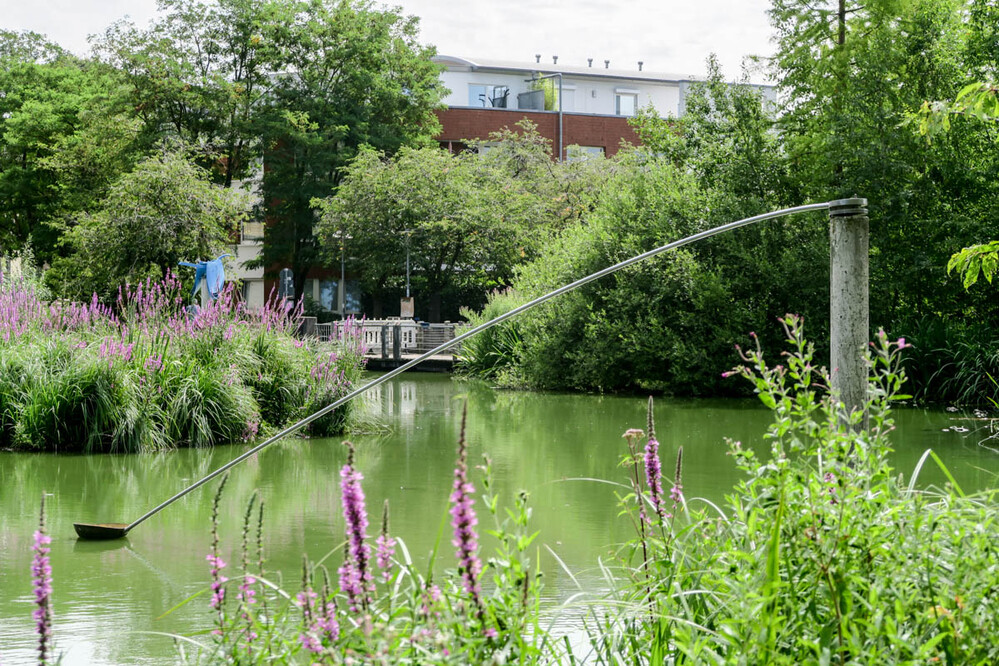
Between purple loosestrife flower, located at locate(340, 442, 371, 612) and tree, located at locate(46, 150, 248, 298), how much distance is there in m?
22.2

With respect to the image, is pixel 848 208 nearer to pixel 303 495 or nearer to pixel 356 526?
pixel 356 526

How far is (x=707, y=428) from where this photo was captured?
1152cm

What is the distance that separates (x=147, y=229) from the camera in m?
23.3

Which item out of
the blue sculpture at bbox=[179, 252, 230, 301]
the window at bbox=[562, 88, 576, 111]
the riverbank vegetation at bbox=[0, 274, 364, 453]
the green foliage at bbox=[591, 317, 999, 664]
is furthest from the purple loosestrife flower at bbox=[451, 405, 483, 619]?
the window at bbox=[562, 88, 576, 111]

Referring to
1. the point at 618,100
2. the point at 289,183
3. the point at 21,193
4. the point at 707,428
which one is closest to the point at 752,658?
the point at 707,428

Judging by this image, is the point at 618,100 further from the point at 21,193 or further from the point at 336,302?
the point at 21,193

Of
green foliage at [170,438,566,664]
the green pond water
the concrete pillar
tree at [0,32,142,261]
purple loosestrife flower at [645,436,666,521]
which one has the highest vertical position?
tree at [0,32,142,261]

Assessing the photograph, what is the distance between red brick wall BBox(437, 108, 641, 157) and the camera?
136 ft

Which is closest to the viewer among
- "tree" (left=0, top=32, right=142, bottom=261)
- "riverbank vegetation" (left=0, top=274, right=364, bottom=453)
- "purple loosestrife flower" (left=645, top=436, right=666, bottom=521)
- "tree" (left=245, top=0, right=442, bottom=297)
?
"purple loosestrife flower" (left=645, top=436, right=666, bottom=521)

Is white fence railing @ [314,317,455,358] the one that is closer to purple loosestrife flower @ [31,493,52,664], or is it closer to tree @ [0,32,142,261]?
tree @ [0,32,142,261]

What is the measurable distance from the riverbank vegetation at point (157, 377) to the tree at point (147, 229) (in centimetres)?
1208

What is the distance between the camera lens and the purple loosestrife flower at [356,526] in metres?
2.11

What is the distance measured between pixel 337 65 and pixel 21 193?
10.8 m

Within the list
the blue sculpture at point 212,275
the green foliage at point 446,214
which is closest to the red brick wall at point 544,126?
the green foliage at point 446,214
